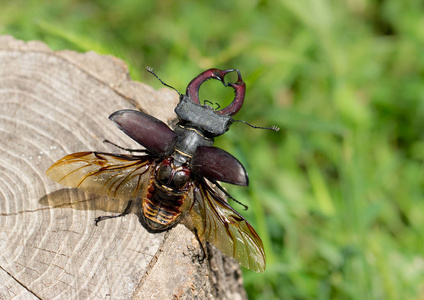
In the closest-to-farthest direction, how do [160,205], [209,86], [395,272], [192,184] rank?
[160,205] → [192,184] → [395,272] → [209,86]

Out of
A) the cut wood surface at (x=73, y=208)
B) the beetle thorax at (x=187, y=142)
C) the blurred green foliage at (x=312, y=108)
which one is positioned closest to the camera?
the cut wood surface at (x=73, y=208)

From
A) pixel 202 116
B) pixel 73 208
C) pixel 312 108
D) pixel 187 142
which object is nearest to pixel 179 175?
pixel 187 142

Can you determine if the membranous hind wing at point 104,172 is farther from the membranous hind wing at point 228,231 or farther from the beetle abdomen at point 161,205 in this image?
the membranous hind wing at point 228,231

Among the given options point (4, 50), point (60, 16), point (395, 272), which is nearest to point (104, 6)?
point (60, 16)

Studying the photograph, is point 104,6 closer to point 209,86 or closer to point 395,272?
point 209,86

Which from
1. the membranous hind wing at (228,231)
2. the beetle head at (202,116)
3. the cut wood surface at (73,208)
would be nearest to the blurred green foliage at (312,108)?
the cut wood surface at (73,208)

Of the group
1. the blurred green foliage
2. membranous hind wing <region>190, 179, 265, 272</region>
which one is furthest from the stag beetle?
the blurred green foliage
